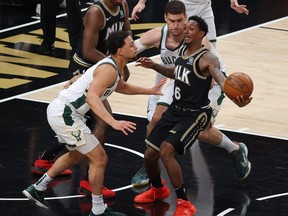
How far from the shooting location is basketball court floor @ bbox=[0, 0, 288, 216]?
12023 mm

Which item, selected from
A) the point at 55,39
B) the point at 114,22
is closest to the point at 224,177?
the point at 114,22

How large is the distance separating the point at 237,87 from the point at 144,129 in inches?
141

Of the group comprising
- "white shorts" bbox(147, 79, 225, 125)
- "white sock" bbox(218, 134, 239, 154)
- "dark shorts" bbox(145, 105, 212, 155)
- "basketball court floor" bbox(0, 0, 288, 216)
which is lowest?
"basketball court floor" bbox(0, 0, 288, 216)

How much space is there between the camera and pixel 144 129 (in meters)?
14.8

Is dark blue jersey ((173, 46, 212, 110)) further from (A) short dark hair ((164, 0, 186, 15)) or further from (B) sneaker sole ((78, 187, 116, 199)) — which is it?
(B) sneaker sole ((78, 187, 116, 199))

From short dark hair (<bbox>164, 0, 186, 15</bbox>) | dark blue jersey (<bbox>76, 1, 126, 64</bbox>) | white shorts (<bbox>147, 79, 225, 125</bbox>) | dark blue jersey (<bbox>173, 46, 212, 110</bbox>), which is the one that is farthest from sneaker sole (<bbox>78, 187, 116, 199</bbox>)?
short dark hair (<bbox>164, 0, 186, 15</bbox>)

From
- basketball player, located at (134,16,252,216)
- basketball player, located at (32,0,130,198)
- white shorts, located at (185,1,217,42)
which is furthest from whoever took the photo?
white shorts, located at (185,1,217,42)

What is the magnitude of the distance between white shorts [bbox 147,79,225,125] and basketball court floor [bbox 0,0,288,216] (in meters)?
0.60

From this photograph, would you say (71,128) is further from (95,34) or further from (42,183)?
(95,34)

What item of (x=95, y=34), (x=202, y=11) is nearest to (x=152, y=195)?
(x=95, y=34)

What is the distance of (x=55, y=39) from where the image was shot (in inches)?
779

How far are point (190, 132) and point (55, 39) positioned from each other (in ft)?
27.9

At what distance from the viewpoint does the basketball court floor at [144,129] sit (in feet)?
39.4

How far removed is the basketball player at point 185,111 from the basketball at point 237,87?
105 millimetres
